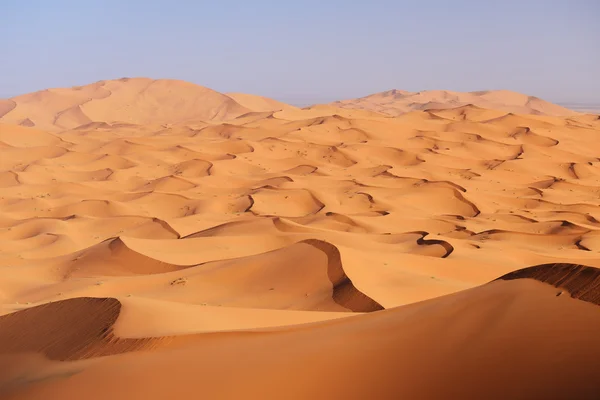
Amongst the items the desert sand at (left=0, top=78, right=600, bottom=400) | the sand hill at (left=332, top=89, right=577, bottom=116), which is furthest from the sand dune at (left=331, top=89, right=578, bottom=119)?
the desert sand at (left=0, top=78, right=600, bottom=400)

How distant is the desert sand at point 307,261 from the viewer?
4.70 meters

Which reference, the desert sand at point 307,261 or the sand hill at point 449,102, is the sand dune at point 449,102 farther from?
A: the desert sand at point 307,261

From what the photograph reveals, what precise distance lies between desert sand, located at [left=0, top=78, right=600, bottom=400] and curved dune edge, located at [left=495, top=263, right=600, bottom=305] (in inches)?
0.6

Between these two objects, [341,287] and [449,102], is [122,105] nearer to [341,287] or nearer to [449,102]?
[449,102]

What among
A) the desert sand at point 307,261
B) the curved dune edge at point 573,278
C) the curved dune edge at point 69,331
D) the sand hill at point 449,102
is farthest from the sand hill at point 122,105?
the curved dune edge at point 573,278

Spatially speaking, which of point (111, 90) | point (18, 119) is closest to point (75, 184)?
point (18, 119)

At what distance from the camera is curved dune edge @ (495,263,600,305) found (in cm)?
486

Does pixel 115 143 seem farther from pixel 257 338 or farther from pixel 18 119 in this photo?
pixel 18 119

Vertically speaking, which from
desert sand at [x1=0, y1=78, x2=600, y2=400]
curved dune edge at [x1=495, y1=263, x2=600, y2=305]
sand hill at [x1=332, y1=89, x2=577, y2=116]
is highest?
curved dune edge at [x1=495, y1=263, x2=600, y2=305]

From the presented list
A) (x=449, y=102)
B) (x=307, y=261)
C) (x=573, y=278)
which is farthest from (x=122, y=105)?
(x=573, y=278)

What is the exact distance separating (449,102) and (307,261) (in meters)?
93.3

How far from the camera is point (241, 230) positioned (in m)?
17.3

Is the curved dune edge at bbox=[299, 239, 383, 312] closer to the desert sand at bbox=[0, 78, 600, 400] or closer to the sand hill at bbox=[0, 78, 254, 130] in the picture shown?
the desert sand at bbox=[0, 78, 600, 400]

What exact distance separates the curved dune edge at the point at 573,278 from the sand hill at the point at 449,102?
76.4 metres
